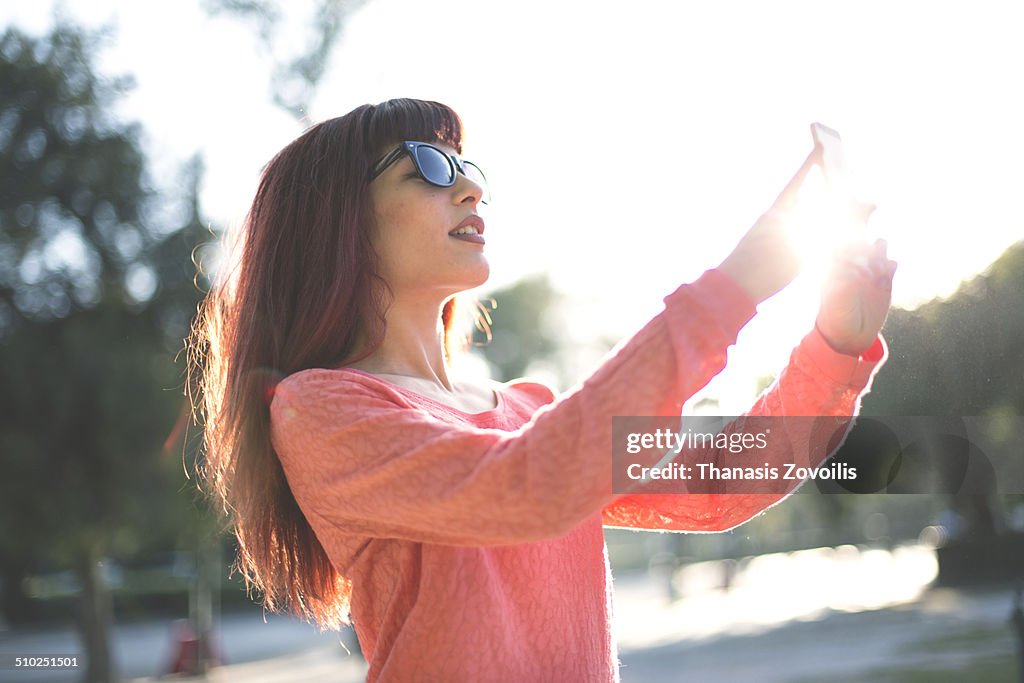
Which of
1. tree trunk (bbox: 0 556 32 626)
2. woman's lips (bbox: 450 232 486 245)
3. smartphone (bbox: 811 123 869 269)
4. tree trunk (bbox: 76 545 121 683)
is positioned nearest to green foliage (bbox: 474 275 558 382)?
tree trunk (bbox: 0 556 32 626)

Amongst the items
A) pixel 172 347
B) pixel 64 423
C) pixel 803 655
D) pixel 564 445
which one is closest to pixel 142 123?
pixel 172 347

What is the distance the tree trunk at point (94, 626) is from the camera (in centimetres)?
777

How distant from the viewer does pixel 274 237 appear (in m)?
1.12

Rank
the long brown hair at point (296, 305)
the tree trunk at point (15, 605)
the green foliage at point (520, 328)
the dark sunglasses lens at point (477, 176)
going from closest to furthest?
1. the long brown hair at point (296, 305)
2. the dark sunglasses lens at point (477, 176)
3. the tree trunk at point (15, 605)
4. the green foliage at point (520, 328)

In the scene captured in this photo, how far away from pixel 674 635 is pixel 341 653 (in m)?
4.65

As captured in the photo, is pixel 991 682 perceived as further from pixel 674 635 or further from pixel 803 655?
pixel 674 635

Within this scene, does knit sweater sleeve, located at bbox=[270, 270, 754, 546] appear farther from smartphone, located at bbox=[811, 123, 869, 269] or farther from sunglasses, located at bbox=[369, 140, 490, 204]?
sunglasses, located at bbox=[369, 140, 490, 204]

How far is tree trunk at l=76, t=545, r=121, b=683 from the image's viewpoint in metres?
7.77

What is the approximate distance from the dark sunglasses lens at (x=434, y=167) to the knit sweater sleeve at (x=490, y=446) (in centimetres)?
30

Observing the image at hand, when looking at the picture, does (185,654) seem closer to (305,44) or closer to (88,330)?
(88,330)

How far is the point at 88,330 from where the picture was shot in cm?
703
